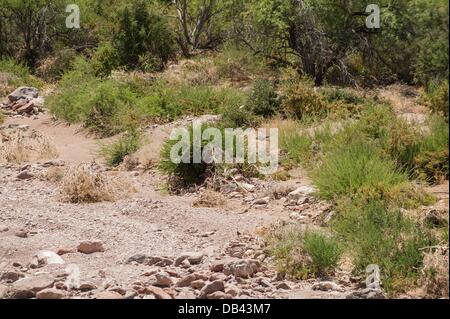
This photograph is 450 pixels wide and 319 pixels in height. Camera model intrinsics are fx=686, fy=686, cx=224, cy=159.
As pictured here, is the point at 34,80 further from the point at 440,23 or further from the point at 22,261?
the point at 440,23

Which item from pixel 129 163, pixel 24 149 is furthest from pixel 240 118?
pixel 24 149

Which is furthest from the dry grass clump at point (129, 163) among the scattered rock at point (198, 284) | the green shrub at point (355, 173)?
the scattered rock at point (198, 284)

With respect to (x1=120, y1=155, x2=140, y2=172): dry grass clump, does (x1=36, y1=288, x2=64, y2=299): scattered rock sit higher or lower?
lower

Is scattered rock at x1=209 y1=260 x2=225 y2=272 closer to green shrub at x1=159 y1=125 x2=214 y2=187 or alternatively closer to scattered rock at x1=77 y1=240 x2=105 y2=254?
scattered rock at x1=77 y1=240 x2=105 y2=254

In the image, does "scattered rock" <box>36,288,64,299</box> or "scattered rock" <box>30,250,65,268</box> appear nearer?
"scattered rock" <box>36,288,64,299</box>

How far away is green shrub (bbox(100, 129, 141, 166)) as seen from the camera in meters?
11.3

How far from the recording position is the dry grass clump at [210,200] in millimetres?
8688

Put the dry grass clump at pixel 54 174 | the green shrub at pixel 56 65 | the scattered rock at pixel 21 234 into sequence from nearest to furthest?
the scattered rock at pixel 21 234 < the dry grass clump at pixel 54 174 < the green shrub at pixel 56 65

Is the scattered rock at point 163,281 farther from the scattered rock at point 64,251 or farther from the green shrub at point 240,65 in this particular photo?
the green shrub at point 240,65

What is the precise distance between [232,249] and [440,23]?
306cm

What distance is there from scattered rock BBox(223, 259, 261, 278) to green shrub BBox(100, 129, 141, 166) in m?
5.77

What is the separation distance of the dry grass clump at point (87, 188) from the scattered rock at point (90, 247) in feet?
7.69

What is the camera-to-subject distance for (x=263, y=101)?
12.1m

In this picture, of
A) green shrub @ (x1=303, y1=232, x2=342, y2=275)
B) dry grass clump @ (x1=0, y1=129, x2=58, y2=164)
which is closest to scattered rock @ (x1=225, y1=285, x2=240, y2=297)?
green shrub @ (x1=303, y1=232, x2=342, y2=275)
